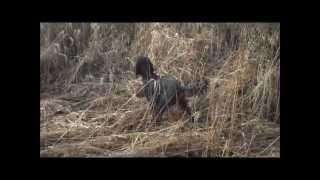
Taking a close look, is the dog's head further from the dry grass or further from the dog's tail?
the dog's tail

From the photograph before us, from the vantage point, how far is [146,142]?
14.4ft

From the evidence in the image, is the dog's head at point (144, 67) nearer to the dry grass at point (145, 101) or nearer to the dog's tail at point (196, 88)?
the dry grass at point (145, 101)

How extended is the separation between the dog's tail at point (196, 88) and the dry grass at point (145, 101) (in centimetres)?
4

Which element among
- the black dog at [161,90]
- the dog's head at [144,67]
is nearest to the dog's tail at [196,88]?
the black dog at [161,90]

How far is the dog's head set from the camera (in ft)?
14.4

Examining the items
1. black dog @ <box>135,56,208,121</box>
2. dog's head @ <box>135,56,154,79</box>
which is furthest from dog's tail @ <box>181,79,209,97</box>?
dog's head @ <box>135,56,154,79</box>

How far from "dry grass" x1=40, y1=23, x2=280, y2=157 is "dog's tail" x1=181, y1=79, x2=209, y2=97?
0.04 meters

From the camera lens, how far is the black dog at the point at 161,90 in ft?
14.5

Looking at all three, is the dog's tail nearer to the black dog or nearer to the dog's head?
the black dog

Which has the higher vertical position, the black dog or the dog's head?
the dog's head

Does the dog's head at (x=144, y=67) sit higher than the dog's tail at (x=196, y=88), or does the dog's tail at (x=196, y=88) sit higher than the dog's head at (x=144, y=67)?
the dog's head at (x=144, y=67)
